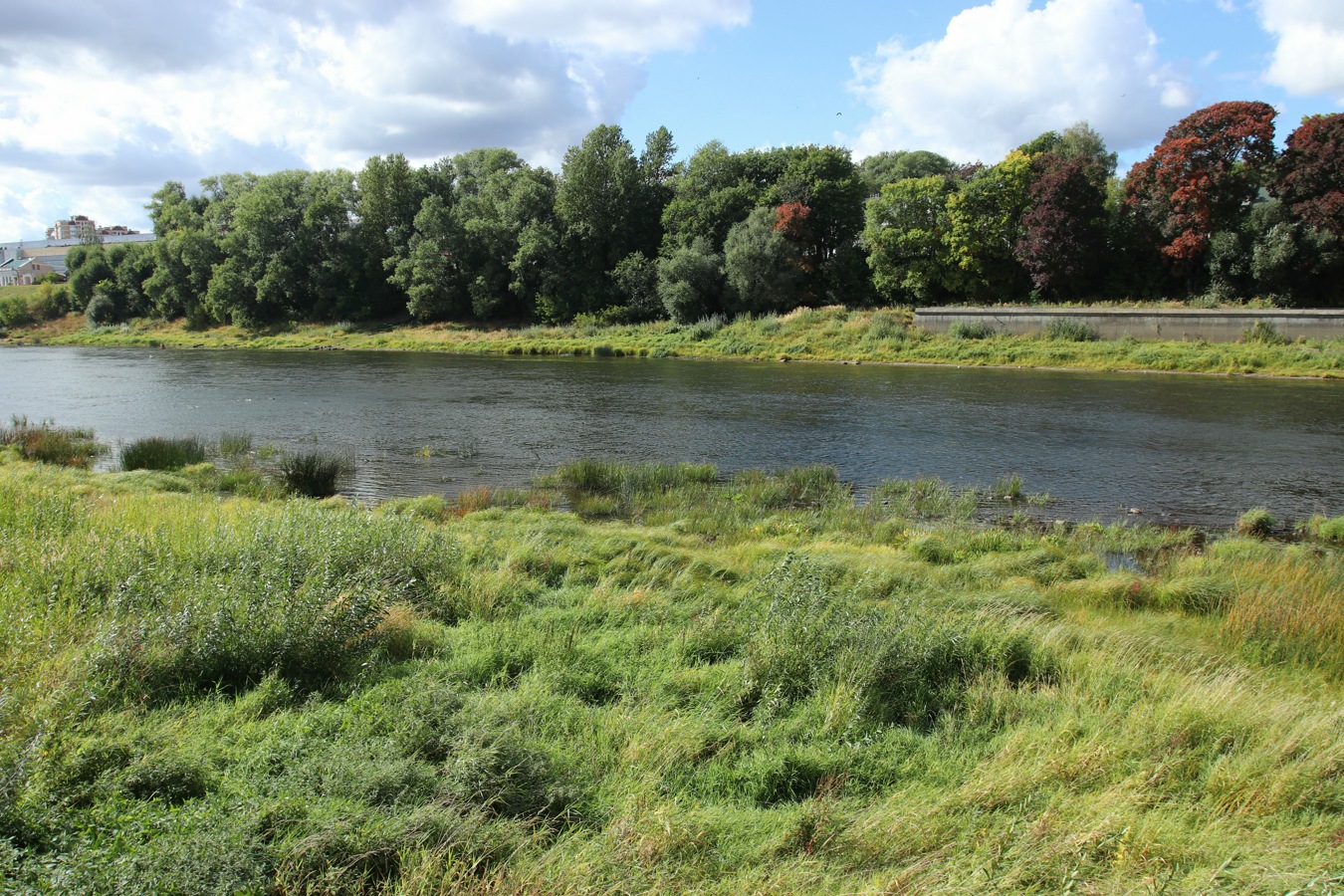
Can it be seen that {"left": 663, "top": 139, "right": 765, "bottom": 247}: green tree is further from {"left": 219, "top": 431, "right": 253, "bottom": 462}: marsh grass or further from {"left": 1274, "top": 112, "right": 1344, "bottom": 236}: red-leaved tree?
{"left": 219, "top": 431, "right": 253, "bottom": 462}: marsh grass

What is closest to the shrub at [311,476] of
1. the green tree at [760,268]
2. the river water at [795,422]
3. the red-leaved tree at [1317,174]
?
the river water at [795,422]

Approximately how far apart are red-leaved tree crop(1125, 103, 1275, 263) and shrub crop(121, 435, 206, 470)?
1846 inches

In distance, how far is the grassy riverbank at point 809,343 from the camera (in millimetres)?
37375

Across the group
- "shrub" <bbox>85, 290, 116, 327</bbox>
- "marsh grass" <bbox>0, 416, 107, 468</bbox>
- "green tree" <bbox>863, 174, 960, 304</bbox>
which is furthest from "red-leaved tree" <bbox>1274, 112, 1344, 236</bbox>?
"shrub" <bbox>85, 290, 116, 327</bbox>

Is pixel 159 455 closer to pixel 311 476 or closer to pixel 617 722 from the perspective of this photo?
pixel 311 476

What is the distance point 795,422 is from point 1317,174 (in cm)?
3413

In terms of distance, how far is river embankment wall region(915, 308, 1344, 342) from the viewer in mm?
37938

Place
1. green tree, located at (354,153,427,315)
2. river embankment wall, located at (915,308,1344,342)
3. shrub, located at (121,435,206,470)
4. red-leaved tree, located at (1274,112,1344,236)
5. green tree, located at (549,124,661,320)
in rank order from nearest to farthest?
shrub, located at (121,435,206,470) < river embankment wall, located at (915,308,1344,342) < red-leaved tree, located at (1274,112,1344,236) < green tree, located at (549,124,661,320) < green tree, located at (354,153,427,315)

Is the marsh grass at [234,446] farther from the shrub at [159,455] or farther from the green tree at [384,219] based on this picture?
the green tree at [384,219]

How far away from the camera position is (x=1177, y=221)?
44219 millimetres

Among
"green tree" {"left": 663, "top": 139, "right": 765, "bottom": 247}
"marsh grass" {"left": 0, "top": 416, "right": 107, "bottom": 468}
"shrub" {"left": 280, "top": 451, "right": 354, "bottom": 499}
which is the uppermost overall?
"green tree" {"left": 663, "top": 139, "right": 765, "bottom": 247}

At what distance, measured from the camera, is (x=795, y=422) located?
2508cm

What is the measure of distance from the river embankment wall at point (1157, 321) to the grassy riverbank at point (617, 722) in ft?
119

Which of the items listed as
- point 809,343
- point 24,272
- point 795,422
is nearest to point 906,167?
point 809,343
